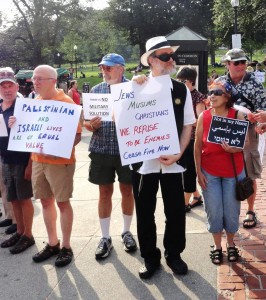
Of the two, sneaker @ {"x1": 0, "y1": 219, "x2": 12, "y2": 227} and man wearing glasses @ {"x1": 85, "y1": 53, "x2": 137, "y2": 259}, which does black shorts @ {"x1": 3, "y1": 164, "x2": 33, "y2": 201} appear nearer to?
man wearing glasses @ {"x1": 85, "y1": 53, "x2": 137, "y2": 259}

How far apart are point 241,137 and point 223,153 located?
223mm

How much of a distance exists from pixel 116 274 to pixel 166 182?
1024 millimetres

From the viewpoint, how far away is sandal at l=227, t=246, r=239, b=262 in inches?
145

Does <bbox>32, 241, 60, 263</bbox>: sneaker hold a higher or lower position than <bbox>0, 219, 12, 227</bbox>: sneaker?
higher

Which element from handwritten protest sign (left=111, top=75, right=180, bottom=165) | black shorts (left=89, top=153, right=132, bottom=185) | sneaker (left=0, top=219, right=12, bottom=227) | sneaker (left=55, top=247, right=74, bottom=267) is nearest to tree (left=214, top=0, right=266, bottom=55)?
sneaker (left=0, top=219, right=12, bottom=227)

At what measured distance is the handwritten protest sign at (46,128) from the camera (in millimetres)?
3703

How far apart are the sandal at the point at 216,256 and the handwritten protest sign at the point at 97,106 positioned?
1.65 m

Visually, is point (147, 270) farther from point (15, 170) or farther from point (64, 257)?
point (15, 170)

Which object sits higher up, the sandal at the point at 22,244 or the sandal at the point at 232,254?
the sandal at the point at 232,254

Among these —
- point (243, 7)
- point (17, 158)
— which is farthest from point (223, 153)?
point (243, 7)

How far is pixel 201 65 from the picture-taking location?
9.54 meters

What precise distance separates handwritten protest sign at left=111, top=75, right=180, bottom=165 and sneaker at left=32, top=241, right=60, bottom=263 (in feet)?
4.90

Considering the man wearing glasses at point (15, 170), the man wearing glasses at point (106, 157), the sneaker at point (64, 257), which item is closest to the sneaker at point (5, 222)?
the man wearing glasses at point (15, 170)

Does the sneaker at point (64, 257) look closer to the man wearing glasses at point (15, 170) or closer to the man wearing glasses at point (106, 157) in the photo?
the man wearing glasses at point (106, 157)
